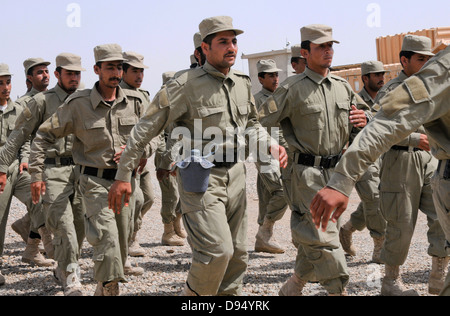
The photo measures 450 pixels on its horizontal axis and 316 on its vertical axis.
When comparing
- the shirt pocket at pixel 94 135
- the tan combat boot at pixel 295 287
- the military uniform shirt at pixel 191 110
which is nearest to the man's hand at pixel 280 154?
the military uniform shirt at pixel 191 110

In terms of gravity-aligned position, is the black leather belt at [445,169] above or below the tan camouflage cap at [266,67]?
below

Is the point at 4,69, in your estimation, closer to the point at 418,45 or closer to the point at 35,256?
the point at 35,256

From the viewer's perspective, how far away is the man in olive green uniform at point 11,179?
808 cm

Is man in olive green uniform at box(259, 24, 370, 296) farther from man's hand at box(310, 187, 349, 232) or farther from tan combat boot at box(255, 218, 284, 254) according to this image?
tan combat boot at box(255, 218, 284, 254)

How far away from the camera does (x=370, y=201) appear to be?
26.7 feet

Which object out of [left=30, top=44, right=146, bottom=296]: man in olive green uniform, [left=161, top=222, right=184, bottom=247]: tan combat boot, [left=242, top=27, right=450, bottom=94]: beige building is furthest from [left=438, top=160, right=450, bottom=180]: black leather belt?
[left=242, top=27, right=450, bottom=94]: beige building

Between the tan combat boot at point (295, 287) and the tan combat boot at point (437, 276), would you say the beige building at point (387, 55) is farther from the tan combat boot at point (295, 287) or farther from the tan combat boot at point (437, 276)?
the tan combat boot at point (295, 287)

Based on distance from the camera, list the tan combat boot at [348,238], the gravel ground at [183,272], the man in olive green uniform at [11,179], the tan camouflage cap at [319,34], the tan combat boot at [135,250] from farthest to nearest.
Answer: the tan combat boot at [135,250] < the tan combat boot at [348,238] < the man in olive green uniform at [11,179] < the gravel ground at [183,272] < the tan camouflage cap at [319,34]

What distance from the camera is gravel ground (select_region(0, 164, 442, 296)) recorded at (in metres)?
7.13

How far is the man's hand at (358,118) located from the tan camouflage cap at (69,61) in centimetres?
324

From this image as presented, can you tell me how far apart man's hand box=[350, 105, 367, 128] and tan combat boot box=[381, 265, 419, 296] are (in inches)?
64.2

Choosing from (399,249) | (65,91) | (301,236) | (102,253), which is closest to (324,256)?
(301,236)

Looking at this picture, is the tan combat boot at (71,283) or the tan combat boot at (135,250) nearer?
Answer: the tan combat boot at (71,283)

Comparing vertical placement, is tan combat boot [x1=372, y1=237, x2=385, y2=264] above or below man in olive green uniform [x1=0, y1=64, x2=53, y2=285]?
below
